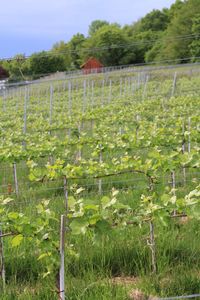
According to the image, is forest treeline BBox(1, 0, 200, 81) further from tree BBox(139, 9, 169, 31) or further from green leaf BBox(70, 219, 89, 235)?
green leaf BBox(70, 219, 89, 235)

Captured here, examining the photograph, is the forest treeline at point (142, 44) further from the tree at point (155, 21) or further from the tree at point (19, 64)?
the tree at point (19, 64)

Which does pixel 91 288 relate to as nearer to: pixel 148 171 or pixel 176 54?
pixel 148 171

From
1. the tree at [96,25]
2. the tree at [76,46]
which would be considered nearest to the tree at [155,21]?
the tree at [76,46]

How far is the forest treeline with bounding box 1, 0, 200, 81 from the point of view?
62.0 m

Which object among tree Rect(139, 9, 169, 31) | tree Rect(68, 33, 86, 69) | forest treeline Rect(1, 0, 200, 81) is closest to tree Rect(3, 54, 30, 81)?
forest treeline Rect(1, 0, 200, 81)

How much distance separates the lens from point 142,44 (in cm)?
8200

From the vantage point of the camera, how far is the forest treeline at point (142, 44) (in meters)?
62.0

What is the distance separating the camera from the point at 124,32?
99.1 metres

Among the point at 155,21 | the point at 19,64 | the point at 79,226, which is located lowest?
the point at 79,226

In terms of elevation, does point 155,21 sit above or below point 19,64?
above

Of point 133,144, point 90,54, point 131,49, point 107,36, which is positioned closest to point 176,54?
point 131,49

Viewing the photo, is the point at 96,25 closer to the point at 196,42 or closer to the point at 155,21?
the point at 155,21

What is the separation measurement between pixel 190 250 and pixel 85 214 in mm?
1593

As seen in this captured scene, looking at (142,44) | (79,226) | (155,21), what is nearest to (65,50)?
(142,44)
